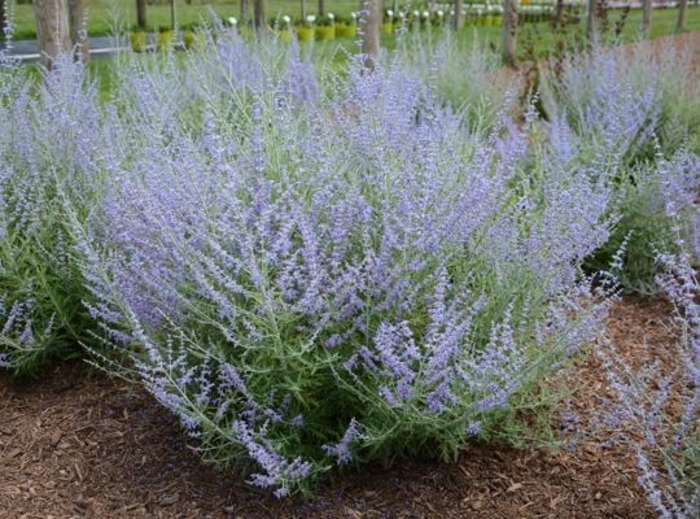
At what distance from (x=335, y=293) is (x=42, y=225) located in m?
1.78

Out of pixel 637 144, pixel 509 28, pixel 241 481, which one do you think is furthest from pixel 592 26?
pixel 241 481

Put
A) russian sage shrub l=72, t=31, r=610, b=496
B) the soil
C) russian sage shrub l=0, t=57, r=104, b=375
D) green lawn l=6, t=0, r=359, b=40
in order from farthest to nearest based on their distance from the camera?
green lawn l=6, t=0, r=359, b=40
russian sage shrub l=0, t=57, r=104, b=375
the soil
russian sage shrub l=72, t=31, r=610, b=496

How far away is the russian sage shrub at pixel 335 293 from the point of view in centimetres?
266

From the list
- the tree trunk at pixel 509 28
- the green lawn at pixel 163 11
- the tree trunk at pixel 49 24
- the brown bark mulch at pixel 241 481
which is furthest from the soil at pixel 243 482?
the green lawn at pixel 163 11

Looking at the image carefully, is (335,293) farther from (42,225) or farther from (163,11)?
(163,11)

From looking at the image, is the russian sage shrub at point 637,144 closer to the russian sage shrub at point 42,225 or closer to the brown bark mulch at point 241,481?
the brown bark mulch at point 241,481

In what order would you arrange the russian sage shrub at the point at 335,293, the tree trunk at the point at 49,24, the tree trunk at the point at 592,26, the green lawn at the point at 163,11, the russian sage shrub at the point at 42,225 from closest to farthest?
the russian sage shrub at the point at 335,293
the russian sage shrub at the point at 42,225
the tree trunk at the point at 49,24
the tree trunk at the point at 592,26
the green lawn at the point at 163,11

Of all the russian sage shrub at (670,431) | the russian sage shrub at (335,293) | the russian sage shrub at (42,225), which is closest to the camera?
the russian sage shrub at (670,431)

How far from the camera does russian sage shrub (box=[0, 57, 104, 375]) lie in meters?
3.60

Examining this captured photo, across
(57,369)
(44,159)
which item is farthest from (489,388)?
(44,159)

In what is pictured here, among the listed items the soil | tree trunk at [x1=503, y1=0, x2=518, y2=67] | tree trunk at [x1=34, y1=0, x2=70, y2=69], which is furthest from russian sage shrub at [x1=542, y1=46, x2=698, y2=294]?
tree trunk at [x1=34, y1=0, x2=70, y2=69]

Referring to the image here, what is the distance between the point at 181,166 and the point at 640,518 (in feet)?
6.69

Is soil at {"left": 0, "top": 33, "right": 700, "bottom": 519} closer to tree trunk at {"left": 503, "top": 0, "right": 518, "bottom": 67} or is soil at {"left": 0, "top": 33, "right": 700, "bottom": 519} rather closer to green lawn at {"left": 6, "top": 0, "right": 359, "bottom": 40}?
tree trunk at {"left": 503, "top": 0, "right": 518, "bottom": 67}

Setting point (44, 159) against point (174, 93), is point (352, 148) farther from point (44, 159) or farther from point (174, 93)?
point (174, 93)
